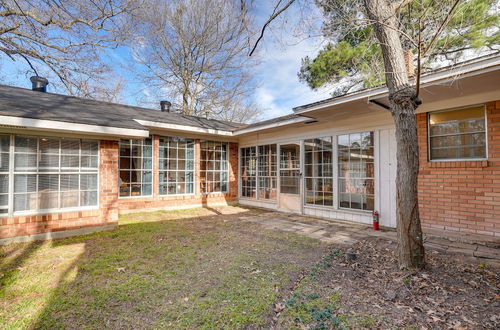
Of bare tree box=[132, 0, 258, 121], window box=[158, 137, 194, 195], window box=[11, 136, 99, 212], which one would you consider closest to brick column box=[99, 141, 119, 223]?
window box=[11, 136, 99, 212]

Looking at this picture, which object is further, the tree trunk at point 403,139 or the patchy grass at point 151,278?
the tree trunk at point 403,139

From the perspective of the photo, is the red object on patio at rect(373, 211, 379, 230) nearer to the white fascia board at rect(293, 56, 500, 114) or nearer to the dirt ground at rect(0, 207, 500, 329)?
the dirt ground at rect(0, 207, 500, 329)

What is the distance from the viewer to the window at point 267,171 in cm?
873

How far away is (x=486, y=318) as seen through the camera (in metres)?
2.19

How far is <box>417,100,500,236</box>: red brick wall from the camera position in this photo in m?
4.30

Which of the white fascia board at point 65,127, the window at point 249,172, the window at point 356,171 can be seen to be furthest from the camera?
the window at point 249,172

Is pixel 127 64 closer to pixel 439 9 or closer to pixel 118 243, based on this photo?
pixel 118 243

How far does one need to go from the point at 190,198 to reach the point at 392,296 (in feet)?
24.2

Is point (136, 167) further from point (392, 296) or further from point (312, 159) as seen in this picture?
point (392, 296)

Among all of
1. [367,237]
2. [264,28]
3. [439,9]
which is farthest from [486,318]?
[264,28]

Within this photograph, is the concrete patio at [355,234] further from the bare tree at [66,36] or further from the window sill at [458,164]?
the bare tree at [66,36]

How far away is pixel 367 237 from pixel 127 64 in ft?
50.6

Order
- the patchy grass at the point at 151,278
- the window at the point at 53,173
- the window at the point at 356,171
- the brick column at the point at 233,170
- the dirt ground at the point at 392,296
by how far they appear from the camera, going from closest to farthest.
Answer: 1. the dirt ground at the point at 392,296
2. the patchy grass at the point at 151,278
3. the window at the point at 53,173
4. the window at the point at 356,171
5. the brick column at the point at 233,170

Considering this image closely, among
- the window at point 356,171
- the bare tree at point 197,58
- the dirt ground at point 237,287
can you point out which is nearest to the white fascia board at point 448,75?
the window at point 356,171
